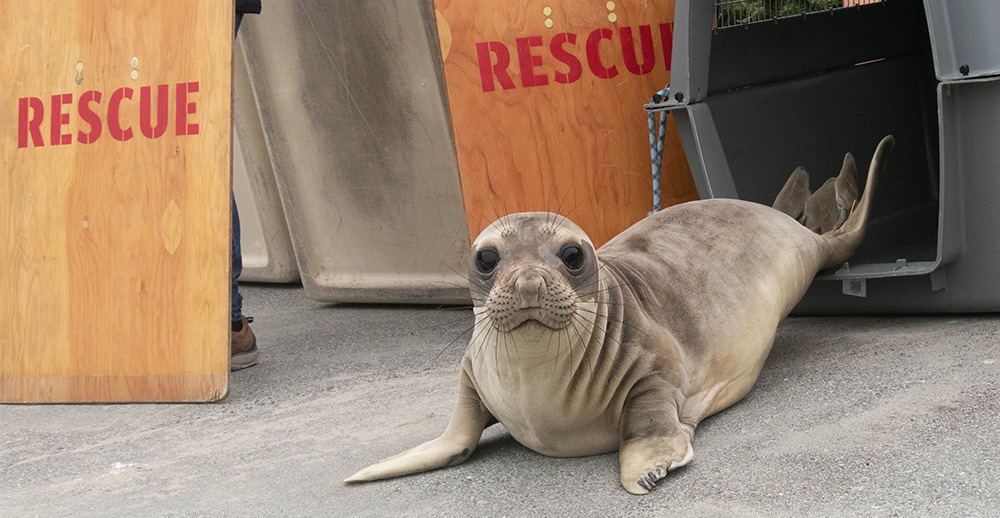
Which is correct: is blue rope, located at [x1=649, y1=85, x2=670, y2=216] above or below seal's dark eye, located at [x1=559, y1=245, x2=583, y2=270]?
above

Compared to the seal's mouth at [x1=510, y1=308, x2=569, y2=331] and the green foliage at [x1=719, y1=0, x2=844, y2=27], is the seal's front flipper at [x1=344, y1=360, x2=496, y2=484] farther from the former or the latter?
the green foliage at [x1=719, y1=0, x2=844, y2=27]

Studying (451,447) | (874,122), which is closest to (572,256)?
(451,447)

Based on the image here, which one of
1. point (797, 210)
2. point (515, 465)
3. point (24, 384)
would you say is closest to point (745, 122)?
point (797, 210)

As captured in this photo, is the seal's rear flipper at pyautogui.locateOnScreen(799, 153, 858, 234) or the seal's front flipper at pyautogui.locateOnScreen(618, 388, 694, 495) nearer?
the seal's front flipper at pyautogui.locateOnScreen(618, 388, 694, 495)

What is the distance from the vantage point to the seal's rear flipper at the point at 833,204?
4434 mm

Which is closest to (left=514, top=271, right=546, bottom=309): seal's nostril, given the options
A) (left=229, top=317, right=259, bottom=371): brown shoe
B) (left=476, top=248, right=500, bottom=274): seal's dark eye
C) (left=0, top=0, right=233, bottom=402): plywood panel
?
(left=476, top=248, right=500, bottom=274): seal's dark eye

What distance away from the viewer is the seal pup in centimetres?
277

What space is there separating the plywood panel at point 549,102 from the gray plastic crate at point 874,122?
30 cm

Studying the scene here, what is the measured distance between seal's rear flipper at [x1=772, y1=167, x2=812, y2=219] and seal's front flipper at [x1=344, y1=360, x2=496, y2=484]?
5.91 feet

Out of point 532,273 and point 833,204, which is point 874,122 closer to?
point 833,204

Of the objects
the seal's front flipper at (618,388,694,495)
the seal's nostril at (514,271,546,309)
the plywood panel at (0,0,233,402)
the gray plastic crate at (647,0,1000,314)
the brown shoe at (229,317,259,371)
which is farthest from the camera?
the brown shoe at (229,317,259,371)

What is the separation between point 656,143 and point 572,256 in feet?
6.08

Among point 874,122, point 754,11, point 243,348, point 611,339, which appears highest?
point 754,11

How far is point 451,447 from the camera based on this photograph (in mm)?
3057
